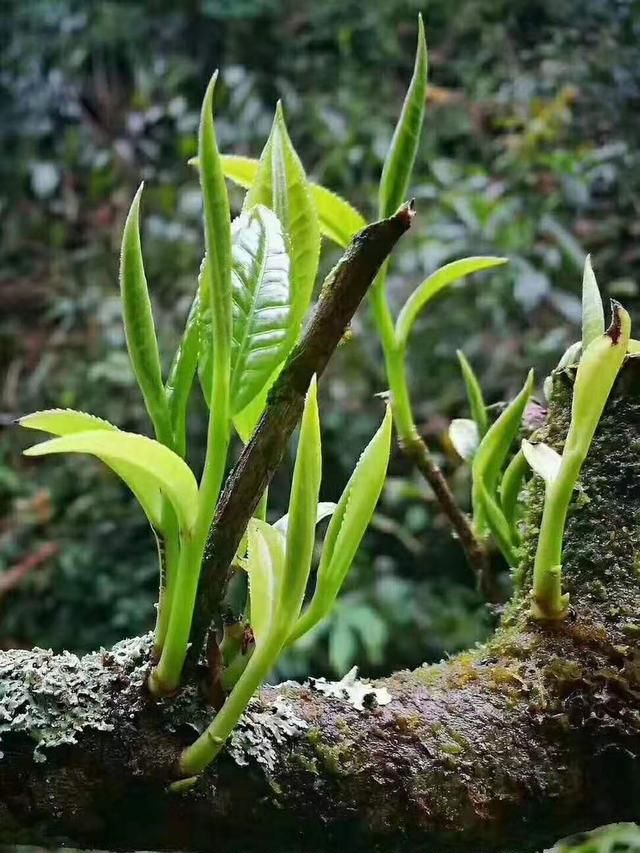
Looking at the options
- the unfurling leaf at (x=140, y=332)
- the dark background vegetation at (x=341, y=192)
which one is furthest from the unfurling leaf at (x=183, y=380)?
the dark background vegetation at (x=341, y=192)

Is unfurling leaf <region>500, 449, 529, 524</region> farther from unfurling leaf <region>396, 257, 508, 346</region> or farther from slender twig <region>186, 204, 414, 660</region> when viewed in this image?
slender twig <region>186, 204, 414, 660</region>

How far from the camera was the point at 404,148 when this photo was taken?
0.48m

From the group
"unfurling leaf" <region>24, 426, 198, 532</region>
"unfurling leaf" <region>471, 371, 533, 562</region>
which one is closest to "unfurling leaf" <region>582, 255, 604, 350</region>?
"unfurling leaf" <region>471, 371, 533, 562</region>

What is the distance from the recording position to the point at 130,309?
0.36 m

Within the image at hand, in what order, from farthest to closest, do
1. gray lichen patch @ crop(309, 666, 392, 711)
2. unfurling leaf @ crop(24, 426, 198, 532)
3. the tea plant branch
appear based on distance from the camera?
the tea plant branch → gray lichen patch @ crop(309, 666, 392, 711) → unfurling leaf @ crop(24, 426, 198, 532)

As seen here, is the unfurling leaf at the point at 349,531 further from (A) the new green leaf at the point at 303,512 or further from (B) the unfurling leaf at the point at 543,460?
(B) the unfurling leaf at the point at 543,460

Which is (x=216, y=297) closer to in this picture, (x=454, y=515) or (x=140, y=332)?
(x=140, y=332)

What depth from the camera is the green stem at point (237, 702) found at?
318 millimetres

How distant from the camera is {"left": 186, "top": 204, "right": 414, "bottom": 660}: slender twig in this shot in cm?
34

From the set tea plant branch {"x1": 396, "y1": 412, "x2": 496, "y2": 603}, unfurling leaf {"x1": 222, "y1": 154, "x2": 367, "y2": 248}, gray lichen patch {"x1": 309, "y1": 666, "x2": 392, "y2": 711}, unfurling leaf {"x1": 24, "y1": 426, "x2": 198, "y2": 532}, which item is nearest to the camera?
unfurling leaf {"x1": 24, "y1": 426, "x2": 198, "y2": 532}

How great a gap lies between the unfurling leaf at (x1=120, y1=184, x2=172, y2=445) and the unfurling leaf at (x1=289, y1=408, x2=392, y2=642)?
0.09 metres

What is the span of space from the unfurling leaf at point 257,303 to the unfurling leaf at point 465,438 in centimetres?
32

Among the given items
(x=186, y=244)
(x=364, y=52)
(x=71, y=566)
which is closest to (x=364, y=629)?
(x=71, y=566)

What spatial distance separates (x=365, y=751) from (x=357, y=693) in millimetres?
40
